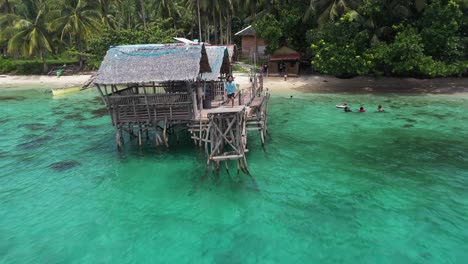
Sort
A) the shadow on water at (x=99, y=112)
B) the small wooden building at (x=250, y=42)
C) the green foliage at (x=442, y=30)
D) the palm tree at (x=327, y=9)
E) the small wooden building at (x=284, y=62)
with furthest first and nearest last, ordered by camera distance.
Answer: the small wooden building at (x=250, y=42), the small wooden building at (x=284, y=62), the palm tree at (x=327, y=9), the green foliage at (x=442, y=30), the shadow on water at (x=99, y=112)

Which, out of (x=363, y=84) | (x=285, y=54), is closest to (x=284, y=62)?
(x=285, y=54)

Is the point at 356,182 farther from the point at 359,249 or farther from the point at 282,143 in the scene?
the point at 282,143

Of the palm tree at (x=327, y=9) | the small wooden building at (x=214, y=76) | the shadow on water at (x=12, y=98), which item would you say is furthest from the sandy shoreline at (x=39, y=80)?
the palm tree at (x=327, y=9)

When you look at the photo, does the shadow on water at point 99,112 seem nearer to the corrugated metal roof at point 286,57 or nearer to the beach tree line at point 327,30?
the beach tree line at point 327,30

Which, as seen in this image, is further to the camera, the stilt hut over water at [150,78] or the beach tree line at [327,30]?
the beach tree line at [327,30]

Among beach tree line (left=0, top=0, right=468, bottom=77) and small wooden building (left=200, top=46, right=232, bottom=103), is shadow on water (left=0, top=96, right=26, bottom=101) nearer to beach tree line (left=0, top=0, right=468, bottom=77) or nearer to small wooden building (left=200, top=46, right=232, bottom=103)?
beach tree line (left=0, top=0, right=468, bottom=77)

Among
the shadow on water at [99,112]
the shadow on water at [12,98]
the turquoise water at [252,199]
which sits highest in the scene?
the shadow on water at [12,98]

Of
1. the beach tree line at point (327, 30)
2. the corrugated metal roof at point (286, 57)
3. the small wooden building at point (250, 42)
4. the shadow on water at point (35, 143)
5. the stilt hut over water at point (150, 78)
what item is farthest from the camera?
Answer: the small wooden building at point (250, 42)
